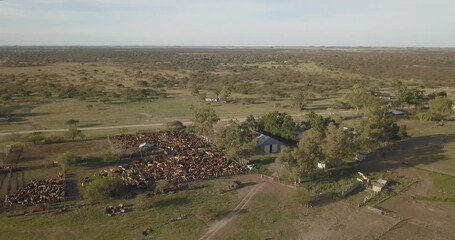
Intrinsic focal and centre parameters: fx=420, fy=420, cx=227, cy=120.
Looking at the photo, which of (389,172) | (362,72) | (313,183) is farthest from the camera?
(362,72)

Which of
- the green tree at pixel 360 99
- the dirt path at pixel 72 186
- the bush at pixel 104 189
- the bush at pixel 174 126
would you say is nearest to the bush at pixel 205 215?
the bush at pixel 104 189

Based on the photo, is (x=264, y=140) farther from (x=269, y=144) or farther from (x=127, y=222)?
(x=127, y=222)

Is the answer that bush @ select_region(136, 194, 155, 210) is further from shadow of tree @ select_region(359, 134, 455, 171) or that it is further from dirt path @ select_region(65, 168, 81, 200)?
shadow of tree @ select_region(359, 134, 455, 171)

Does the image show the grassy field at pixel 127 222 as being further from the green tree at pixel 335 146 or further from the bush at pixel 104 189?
the green tree at pixel 335 146

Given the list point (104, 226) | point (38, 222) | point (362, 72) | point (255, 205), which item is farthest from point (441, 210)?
point (362, 72)

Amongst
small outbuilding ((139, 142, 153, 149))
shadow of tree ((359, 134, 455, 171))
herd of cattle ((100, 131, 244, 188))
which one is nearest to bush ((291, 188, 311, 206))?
herd of cattle ((100, 131, 244, 188))

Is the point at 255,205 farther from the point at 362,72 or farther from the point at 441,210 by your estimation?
the point at 362,72
